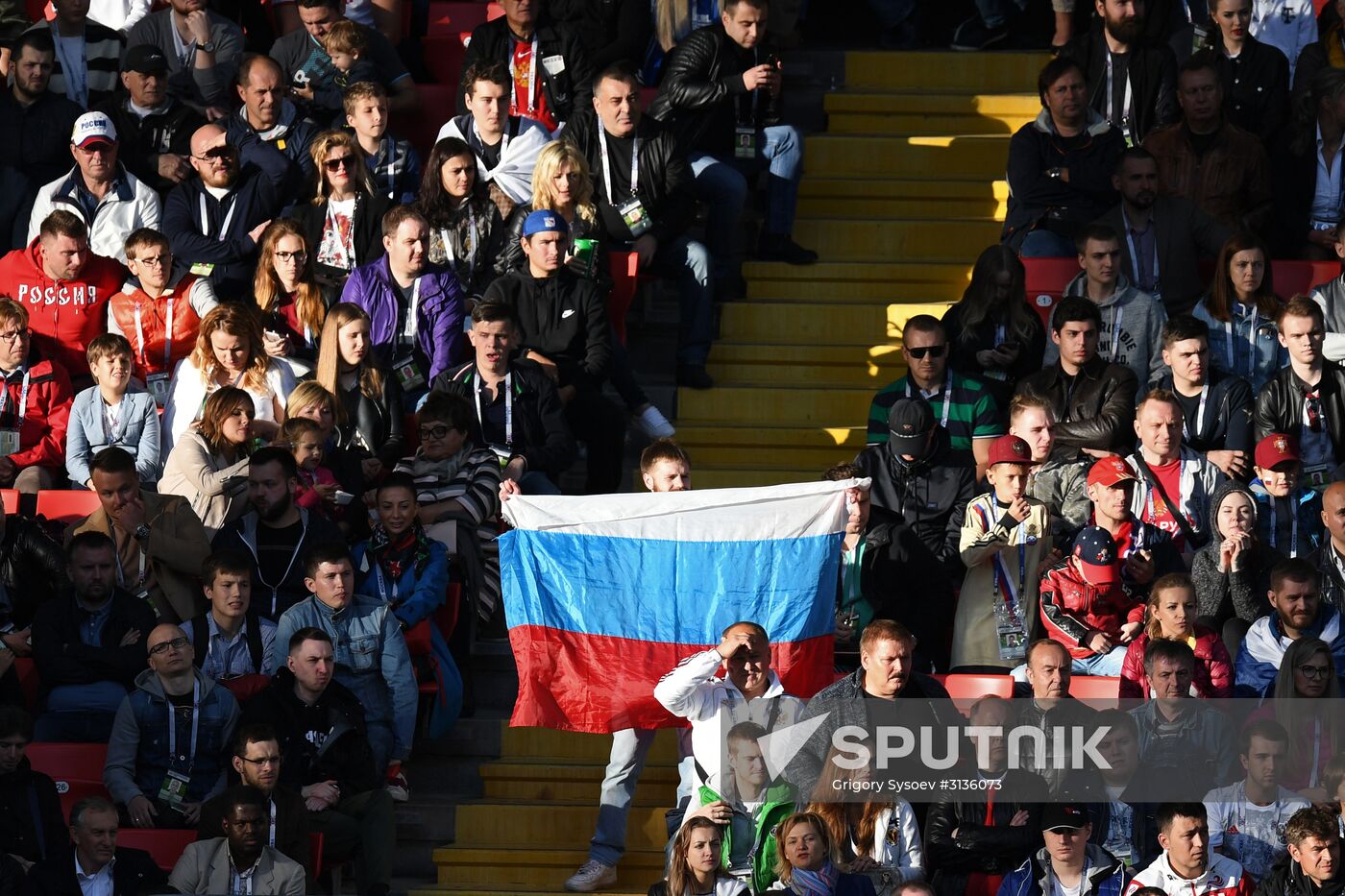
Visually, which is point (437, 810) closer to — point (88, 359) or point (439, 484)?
point (439, 484)

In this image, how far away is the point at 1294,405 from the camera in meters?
12.0

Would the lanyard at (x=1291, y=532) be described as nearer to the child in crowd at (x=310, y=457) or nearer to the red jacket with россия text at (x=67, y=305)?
the child in crowd at (x=310, y=457)

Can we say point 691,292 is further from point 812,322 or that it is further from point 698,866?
point 698,866

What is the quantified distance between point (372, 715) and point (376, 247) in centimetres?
328

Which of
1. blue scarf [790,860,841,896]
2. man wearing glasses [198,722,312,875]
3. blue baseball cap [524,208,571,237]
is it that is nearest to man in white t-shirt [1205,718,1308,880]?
blue scarf [790,860,841,896]

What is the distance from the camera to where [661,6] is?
49.0 feet

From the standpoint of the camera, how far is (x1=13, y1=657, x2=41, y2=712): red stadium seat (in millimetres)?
11195

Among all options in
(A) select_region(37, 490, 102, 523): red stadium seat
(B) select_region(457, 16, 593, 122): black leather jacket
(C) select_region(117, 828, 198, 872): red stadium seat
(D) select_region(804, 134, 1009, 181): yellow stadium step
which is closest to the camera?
(C) select_region(117, 828, 198, 872): red stadium seat

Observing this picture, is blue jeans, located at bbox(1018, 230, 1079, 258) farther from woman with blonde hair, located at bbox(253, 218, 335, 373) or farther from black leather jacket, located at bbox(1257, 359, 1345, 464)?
woman with blonde hair, located at bbox(253, 218, 335, 373)

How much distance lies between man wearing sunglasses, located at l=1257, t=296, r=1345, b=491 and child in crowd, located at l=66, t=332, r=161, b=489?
533cm

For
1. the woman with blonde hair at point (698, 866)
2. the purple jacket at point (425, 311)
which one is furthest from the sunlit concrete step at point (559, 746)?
the purple jacket at point (425, 311)

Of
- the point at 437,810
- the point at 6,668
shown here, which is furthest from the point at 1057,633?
the point at 6,668

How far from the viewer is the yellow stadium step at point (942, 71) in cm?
1555

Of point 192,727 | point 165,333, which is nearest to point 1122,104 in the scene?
point 165,333
